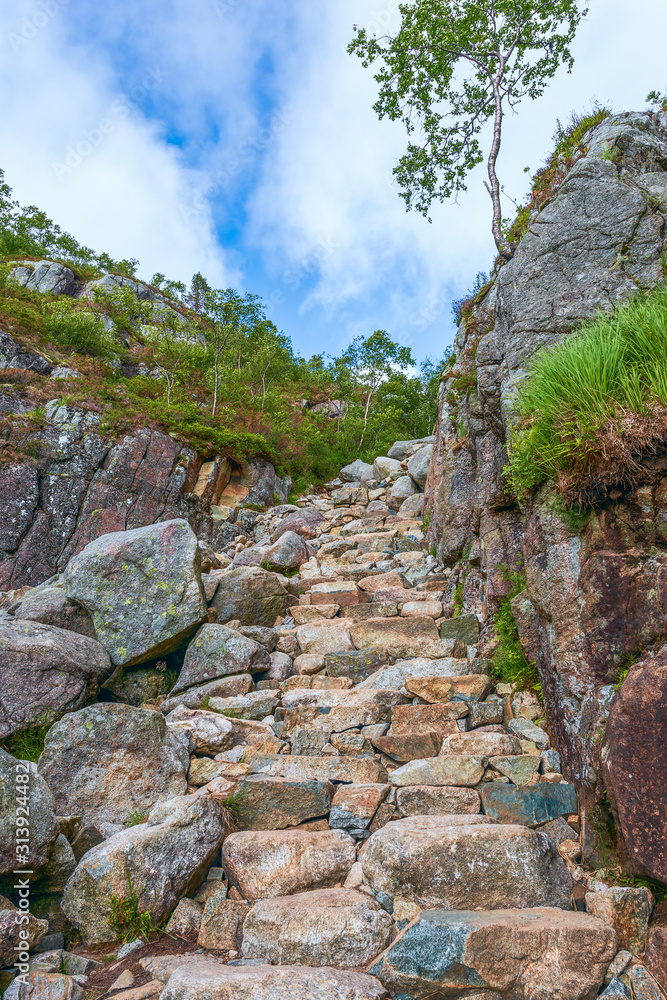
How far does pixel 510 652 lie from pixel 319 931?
374cm

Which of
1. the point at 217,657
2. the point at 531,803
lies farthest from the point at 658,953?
the point at 217,657

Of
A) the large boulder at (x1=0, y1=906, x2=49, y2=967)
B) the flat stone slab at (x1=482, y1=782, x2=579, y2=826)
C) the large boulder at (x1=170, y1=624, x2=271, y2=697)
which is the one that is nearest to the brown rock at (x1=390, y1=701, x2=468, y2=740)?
the flat stone slab at (x1=482, y1=782, x2=579, y2=826)

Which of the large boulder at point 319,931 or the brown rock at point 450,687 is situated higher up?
the brown rock at point 450,687

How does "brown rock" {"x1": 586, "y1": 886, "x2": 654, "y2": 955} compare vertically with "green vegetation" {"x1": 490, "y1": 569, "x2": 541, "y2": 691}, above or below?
below

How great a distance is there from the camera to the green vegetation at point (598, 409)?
182 inches

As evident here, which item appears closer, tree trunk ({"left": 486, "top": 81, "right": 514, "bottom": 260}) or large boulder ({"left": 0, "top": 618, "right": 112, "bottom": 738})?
large boulder ({"left": 0, "top": 618, "right": 112, "bottom": 738})

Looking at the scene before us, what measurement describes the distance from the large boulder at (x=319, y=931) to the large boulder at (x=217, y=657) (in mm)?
3766

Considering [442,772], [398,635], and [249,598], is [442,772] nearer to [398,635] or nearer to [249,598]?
[398,635]

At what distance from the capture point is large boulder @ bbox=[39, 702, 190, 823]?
16.7 feet

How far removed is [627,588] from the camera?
14.9 feet

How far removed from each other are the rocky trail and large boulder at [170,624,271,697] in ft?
0.09

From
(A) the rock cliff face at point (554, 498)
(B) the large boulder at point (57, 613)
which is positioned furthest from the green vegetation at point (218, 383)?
(A) the rock cliff face at point (554, 498)

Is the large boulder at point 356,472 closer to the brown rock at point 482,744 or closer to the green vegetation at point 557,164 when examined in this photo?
the green vegetation at point 557,164

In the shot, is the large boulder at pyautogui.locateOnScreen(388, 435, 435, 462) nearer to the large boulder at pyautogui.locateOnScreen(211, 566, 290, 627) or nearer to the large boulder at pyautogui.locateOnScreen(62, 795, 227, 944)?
the large boulder at pyautogui.locateOnScreen(211, 566, 290, 627)
